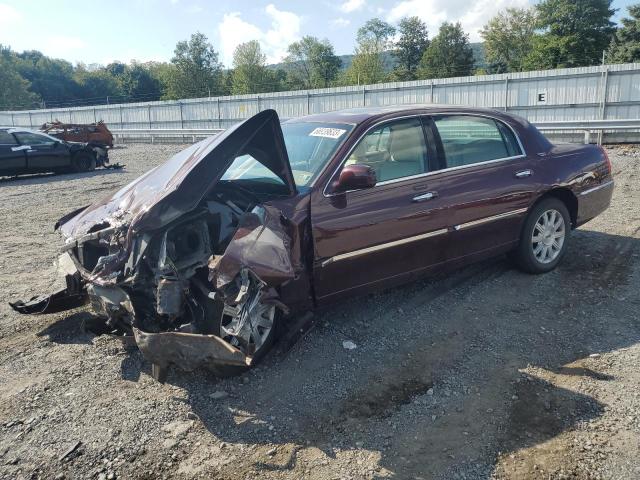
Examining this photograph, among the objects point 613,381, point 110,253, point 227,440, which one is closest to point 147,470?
point 227,440

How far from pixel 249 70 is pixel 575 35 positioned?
145ft

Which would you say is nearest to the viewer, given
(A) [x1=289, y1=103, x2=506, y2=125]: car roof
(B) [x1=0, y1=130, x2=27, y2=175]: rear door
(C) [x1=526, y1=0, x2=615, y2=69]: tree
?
(A) [x1=289, y1=103, x2=506, y2=125]: car roof

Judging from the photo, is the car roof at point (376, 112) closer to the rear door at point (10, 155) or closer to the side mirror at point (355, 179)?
the side mirror at point (355, 179)

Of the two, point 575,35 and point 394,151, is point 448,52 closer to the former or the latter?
point 575,35

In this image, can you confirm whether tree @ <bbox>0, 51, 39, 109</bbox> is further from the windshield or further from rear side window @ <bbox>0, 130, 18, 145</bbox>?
the windshield

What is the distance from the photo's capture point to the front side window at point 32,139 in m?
14.5

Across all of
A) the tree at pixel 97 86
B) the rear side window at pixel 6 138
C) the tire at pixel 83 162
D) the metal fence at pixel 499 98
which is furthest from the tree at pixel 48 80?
the rear side window at pixel 6 138

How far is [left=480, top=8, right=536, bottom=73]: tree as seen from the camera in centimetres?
7099

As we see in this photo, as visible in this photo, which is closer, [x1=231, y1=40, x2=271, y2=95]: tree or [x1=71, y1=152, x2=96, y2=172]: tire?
[x1=71, y1=152, x2=96, y2=172]: tire

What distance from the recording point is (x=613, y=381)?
3445 mm

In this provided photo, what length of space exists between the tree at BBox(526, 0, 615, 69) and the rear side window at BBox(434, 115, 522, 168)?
56.9 metres

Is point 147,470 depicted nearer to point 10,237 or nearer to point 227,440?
point 227,440

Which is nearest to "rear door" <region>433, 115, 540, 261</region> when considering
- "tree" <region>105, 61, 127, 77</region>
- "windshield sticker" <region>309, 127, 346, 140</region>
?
"windshield sticker" <region>309, 127, 346, 140</region>

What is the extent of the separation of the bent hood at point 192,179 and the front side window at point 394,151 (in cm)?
70
